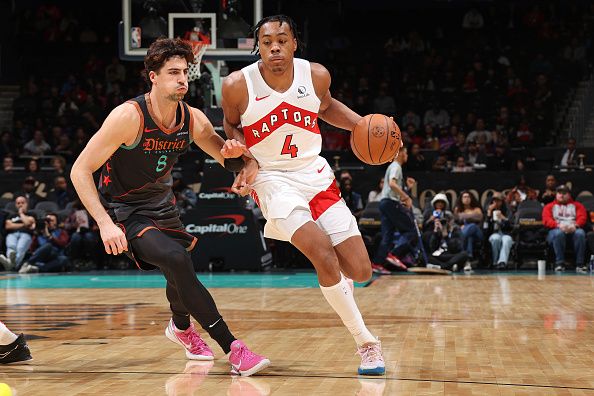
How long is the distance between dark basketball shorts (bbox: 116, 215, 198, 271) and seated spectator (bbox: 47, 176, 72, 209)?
1123 centimetres

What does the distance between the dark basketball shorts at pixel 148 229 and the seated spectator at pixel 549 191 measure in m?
10.9

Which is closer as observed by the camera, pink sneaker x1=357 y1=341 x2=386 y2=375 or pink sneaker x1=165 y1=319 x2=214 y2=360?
pink sneaker x1=357 y1=341 x2=386 y2=375

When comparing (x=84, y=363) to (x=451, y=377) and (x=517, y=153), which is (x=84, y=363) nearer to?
(x=451, y=377)

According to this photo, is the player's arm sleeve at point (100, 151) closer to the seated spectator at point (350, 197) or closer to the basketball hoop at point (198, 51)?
the basketball hoop at point (198, 51)

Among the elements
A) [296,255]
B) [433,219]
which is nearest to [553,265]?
[433,219]

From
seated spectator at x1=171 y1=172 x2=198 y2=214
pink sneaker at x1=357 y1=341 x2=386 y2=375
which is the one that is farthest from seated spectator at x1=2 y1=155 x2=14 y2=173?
pink sneaker at x1=357 y1=341 x2=386 y2=375

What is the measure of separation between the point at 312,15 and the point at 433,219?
370 inches

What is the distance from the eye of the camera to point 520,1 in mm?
23766

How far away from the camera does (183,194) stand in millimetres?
15953

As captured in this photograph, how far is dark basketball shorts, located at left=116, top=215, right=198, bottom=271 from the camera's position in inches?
212

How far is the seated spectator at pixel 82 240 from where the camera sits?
15727mm

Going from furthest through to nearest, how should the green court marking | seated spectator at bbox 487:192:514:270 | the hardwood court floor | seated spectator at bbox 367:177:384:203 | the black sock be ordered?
seated spectator at bbox 367:177:384:203 < seated spectator at bbox 487:192:514:270 < the green court marking < the black sock < the hardwood court floor

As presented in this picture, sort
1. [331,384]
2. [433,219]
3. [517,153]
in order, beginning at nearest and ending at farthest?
1. [331,384]
2. [433,219]
3. [517,153]

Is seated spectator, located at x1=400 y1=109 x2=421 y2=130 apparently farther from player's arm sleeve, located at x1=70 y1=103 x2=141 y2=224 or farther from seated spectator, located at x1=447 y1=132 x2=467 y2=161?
player's arm sleeve, located at x1=70 y1=103 x2=141 y2=224
